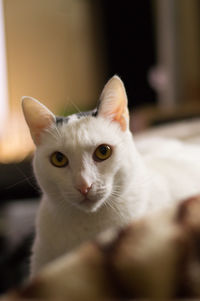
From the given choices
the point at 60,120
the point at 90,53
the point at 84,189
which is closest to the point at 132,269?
the point at 84,189

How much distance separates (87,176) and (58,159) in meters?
0.08

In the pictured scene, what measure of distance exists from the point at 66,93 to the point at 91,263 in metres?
5.14

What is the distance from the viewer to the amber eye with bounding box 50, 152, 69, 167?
28.5 inches

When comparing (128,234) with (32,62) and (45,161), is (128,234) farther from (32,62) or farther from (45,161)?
(32,62)

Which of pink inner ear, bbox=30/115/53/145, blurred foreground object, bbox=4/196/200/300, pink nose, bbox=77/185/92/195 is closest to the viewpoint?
blurred foreground object, bbox=4/196/200/300

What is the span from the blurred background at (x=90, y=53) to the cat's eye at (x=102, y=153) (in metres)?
3.44

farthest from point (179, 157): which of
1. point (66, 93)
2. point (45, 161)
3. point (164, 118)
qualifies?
point (66, 93)

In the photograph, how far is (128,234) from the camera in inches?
16.2

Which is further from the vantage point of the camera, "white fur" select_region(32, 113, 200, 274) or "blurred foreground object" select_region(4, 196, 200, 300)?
"white fur" select_region(32, 113, 200, 274)

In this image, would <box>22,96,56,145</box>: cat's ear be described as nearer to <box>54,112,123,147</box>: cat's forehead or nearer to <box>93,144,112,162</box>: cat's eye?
<box>54,112,123,147</box>: cat's forehead

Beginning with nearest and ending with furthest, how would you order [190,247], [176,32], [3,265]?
[190,247]
[3,265]
[176,32]

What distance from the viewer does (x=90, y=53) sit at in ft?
19.0

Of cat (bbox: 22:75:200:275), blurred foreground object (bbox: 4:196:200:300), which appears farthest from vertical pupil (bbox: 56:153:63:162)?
blurred foreground object (bbox: 4:196:200:300)

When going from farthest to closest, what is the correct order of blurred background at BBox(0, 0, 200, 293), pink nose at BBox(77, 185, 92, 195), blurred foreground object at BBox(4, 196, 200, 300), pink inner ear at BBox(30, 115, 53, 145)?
blurred background at BBox(0, 0, 200, 293)
pink inner ear at BBox(30, 115, 53, 145)
pink nose at BBox(77, 185, 92, 195)
blurred foreground object at BBox(4, 196, 200, 300)
